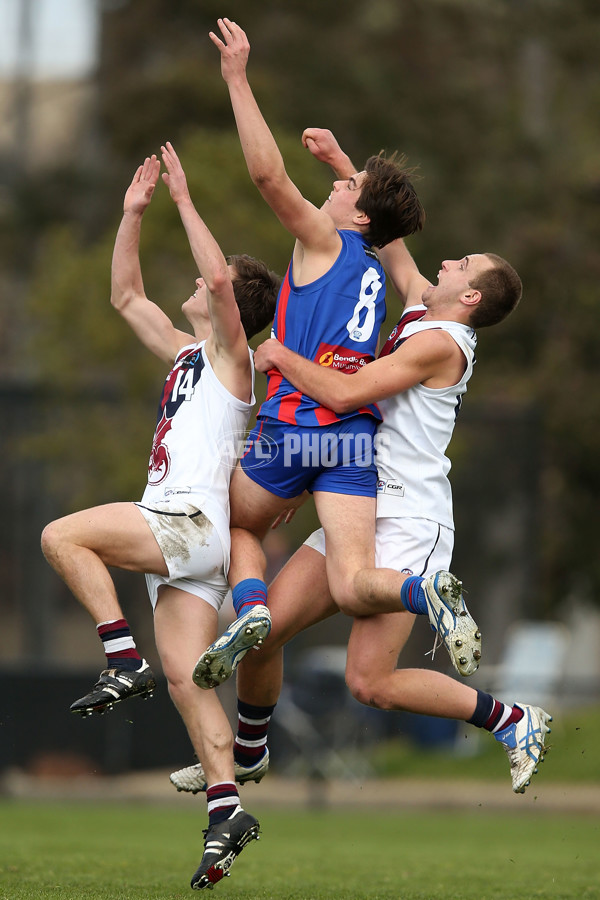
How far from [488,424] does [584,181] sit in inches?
273

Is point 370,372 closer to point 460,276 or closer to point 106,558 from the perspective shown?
point 460,276

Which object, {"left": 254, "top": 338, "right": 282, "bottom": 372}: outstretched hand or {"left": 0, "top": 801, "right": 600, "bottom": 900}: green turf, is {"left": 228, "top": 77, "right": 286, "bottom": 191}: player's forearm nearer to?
{"left": 254, "top": 338, "right": 282, "bottom": 372}: outstretched hand

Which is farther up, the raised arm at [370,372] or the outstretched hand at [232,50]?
the outstretched hand at [232,50]

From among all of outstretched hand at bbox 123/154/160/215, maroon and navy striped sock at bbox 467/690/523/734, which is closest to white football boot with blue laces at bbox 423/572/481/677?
maroon and navy striped sock at bbox 467/690/523/734

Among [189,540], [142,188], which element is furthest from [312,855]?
[142,188]

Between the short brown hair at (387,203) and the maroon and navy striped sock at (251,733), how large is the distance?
2.21 m

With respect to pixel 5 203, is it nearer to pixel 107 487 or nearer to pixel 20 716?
pixel 107 487

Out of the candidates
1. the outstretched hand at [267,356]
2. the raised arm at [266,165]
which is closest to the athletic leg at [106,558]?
the outstretched hand at [267,356]

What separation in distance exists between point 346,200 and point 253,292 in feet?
2.07

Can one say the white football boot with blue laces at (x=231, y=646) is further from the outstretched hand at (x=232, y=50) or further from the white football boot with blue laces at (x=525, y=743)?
the outstretched hand at (x=232, y=50)

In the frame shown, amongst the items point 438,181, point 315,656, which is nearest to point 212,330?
point 315,656

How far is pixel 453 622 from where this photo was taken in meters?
5.25

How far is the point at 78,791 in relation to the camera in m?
13.4

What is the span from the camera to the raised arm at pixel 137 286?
21.4 ft
